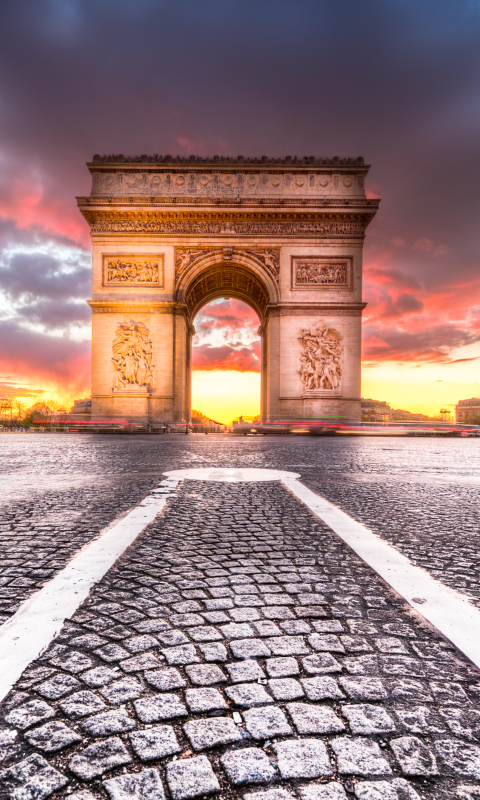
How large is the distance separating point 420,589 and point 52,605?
141 centimetres

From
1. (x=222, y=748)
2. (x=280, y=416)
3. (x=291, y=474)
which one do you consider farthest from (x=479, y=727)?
(x=280, y=416)

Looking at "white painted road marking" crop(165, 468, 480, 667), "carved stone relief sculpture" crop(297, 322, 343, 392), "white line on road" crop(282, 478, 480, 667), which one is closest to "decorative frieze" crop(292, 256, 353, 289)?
"carved stone relief sculpture" crop(297, 322, 343, 392)

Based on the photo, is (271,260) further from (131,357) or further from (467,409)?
(467,409)

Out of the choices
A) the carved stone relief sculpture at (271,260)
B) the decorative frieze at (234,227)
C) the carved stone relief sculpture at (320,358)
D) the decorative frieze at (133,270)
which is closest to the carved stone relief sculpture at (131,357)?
the decorative frieze at (133,270)

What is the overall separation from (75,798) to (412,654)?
0.93 m

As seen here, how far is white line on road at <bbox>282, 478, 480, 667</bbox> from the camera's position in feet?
4.52

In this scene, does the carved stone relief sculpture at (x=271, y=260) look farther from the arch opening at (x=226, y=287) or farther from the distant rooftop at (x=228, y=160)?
the distant rooftop at (x=228, y=160)

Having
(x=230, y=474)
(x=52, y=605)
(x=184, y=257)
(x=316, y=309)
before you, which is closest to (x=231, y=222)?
(x=184, y=257)

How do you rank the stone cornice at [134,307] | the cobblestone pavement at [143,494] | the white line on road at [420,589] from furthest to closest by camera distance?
the stone cornice at [134,307] → the cobblestone pavement at [143,494] → the white line on road at [420,589]

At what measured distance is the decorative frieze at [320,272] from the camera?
25391 millimetres

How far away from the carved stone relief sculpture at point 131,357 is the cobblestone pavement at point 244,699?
23.8m

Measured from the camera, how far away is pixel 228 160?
2531 centimetres

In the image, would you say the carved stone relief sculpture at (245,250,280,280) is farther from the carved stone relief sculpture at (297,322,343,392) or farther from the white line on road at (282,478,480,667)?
the white line on road at (282,478,480,667)

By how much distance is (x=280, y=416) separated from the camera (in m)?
24.7
